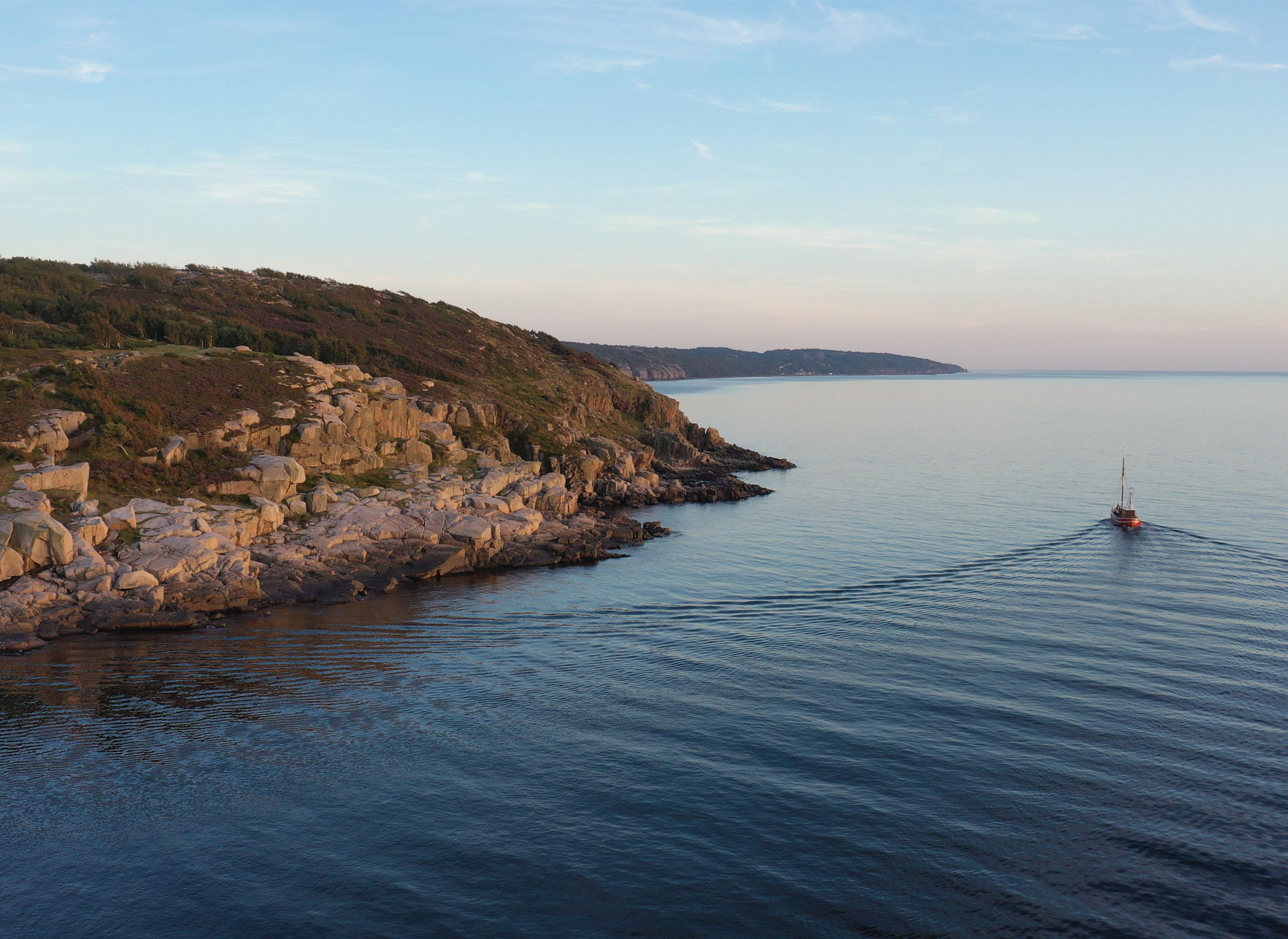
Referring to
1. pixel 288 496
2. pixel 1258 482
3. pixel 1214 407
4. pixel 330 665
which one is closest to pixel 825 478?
pixel 1258 482

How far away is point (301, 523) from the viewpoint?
4656cm

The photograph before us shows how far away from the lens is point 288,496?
4738cm

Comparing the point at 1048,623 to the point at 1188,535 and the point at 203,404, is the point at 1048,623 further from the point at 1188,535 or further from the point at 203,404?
the point at 203,404

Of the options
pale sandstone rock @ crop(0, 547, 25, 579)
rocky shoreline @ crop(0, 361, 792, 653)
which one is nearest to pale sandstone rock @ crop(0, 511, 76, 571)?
rocky shoreline @ crop(0, 361, 792, 653)

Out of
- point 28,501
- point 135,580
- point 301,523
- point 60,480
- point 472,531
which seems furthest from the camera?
point 472,531

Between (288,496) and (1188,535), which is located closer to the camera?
(288,496)

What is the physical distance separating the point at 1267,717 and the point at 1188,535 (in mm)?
30689

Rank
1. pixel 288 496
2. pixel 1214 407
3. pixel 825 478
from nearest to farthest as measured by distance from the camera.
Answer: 1. pixel 288 496
2. pixel 825 478
3. pixel 1214 407

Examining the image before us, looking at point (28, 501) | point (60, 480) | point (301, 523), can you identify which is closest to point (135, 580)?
point (28, 501)

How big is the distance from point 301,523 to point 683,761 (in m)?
30.5

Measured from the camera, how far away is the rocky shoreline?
121ft

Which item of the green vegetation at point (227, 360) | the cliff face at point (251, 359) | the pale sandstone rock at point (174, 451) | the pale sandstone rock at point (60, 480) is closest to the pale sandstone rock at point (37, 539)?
the pale sandstone rock at point (60, 480)

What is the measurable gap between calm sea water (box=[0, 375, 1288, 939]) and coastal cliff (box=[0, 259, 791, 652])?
345 cm

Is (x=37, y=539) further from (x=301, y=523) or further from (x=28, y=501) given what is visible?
(x=301, y=523)
